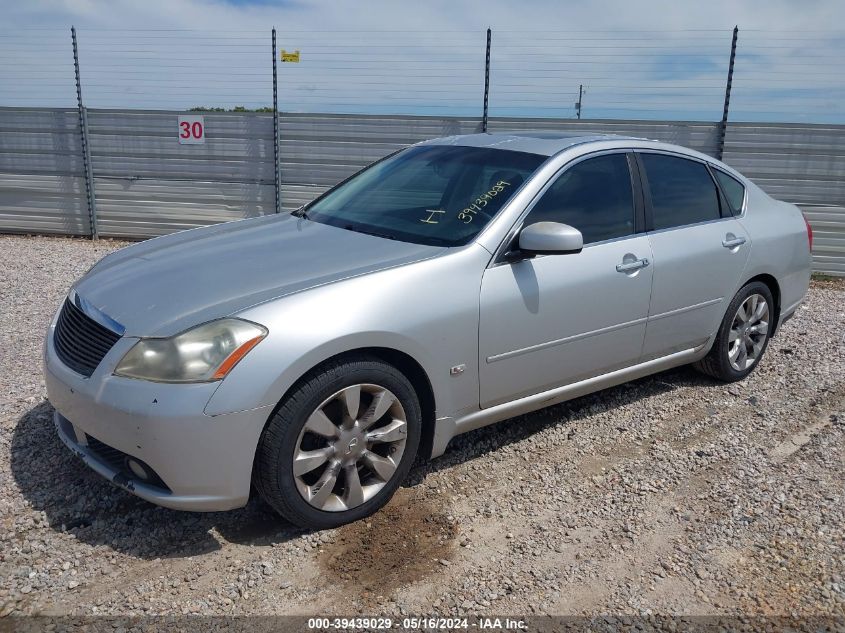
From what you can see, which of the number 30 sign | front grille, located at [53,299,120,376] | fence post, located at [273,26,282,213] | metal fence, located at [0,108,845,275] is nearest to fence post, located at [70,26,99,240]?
metal fence, located at [0,108,845,275]

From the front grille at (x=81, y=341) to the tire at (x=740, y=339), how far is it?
3.78 meters

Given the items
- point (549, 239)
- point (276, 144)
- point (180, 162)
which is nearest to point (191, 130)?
point (180, 162)

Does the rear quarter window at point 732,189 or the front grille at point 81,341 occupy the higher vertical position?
the rear quarter window at point 732,189

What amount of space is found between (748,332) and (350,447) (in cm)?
329

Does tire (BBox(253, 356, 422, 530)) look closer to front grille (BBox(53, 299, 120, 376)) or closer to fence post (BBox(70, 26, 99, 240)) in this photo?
front grille (BBox(53, 299, 120, 376))

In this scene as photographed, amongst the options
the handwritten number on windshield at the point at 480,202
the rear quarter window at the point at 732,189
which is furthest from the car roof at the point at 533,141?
the rear quarter window at the point at 732,189

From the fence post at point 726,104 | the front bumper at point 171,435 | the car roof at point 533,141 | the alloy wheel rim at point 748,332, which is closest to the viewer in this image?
the front bumper at point 171,435

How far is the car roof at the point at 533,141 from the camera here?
13.8 ft

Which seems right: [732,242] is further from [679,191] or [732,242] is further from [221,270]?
[221,270]

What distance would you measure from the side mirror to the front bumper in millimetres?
1479

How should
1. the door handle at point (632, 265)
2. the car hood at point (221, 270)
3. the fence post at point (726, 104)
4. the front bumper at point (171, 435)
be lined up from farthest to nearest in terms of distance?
the fence post at point (726, 104)
the door handle at point (632, 265)
the car hood at point (221, 270)
the front bumper at point (171, 435)

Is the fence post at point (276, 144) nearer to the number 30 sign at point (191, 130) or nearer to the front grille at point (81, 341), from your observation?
A: the number 30 sign at point (191, 130)

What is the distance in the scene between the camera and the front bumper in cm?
280

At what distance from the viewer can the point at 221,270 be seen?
11.2ft
